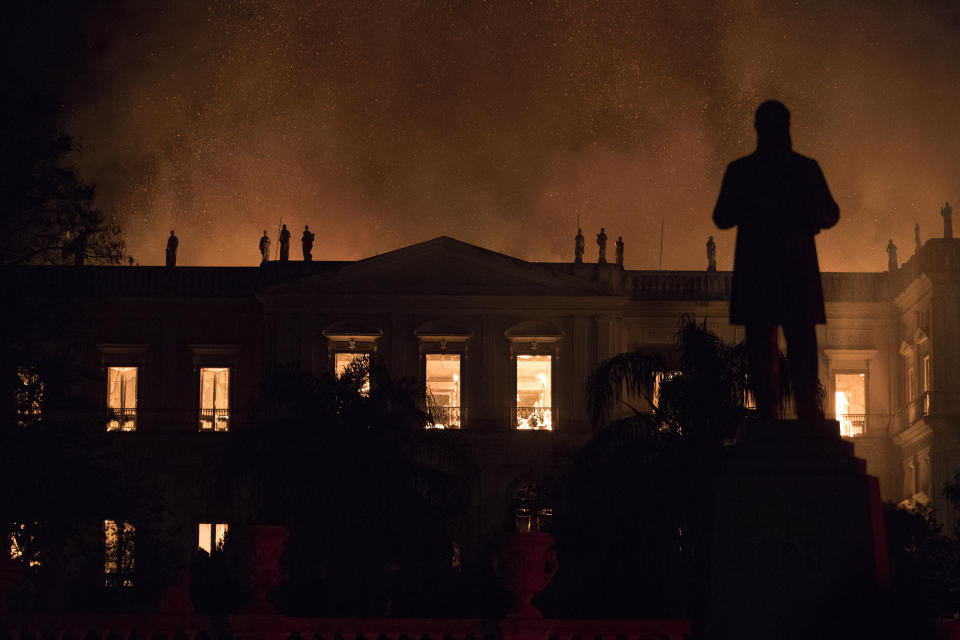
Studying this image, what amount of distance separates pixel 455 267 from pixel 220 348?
6904mm

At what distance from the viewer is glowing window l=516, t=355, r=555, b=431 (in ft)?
151

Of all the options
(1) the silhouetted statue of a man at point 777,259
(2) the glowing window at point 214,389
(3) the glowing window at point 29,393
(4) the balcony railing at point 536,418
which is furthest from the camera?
(2) the glowing window at point 214,389

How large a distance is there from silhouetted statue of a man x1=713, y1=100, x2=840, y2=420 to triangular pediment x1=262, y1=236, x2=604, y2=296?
33.7 meters

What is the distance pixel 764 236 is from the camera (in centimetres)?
1190

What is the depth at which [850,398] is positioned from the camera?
48.0 meters

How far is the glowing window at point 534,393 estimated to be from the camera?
151 ft

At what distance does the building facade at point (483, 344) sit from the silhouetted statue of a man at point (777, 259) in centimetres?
3167

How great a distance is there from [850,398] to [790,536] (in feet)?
123

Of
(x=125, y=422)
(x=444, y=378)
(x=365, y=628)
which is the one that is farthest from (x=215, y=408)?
(x=365, y=628)

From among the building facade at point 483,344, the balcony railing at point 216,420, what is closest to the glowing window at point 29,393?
the building facade at point 483,344

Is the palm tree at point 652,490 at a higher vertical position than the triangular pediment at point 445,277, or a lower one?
lower

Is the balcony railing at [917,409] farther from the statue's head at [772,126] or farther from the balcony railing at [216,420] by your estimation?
the statue's head at [772,126]

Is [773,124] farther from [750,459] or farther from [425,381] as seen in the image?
[425,381]

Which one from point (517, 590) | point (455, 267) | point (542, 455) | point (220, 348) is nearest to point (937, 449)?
point (542, 455)
